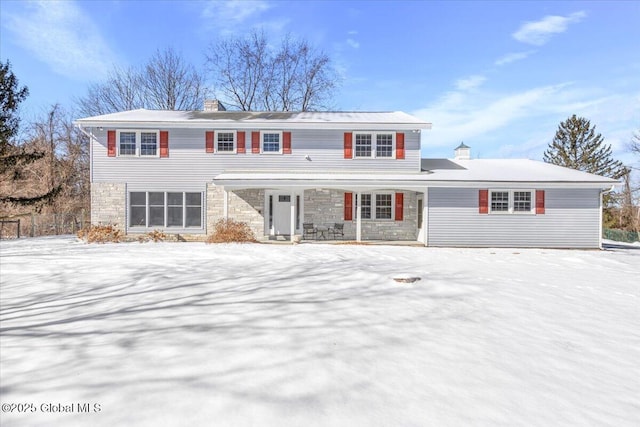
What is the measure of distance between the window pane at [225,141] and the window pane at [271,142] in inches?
62.3

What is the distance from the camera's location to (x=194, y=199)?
1515 cm

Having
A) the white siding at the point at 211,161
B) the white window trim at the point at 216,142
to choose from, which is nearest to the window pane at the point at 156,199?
the white siding at the point at 211,161

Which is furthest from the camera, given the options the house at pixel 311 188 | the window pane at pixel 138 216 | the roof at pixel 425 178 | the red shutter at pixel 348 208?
the red shutter at pixel 348 208

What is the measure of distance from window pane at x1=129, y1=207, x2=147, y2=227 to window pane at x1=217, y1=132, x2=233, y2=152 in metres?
4.61

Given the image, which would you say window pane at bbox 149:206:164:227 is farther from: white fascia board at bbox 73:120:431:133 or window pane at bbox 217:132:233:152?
window pane at bbox 217:132:233:152

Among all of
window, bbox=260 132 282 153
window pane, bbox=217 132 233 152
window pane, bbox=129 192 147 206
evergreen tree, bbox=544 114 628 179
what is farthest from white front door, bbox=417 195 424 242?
evergreen tree, bbox=544 114 628 179

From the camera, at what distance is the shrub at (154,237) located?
14.3 metres

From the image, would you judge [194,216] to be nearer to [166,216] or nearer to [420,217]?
[166,216]

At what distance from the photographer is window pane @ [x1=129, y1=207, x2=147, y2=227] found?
49.3 ft

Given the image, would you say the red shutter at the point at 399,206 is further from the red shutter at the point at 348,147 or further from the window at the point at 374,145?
the red shutter at the point at 348,147

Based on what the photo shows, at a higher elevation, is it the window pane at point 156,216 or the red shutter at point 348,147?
the red shutter at point 348,147

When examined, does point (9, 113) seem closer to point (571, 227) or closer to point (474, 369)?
point (474, 369)

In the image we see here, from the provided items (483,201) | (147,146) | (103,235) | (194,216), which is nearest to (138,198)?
(103,235)

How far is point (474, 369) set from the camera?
346cm
